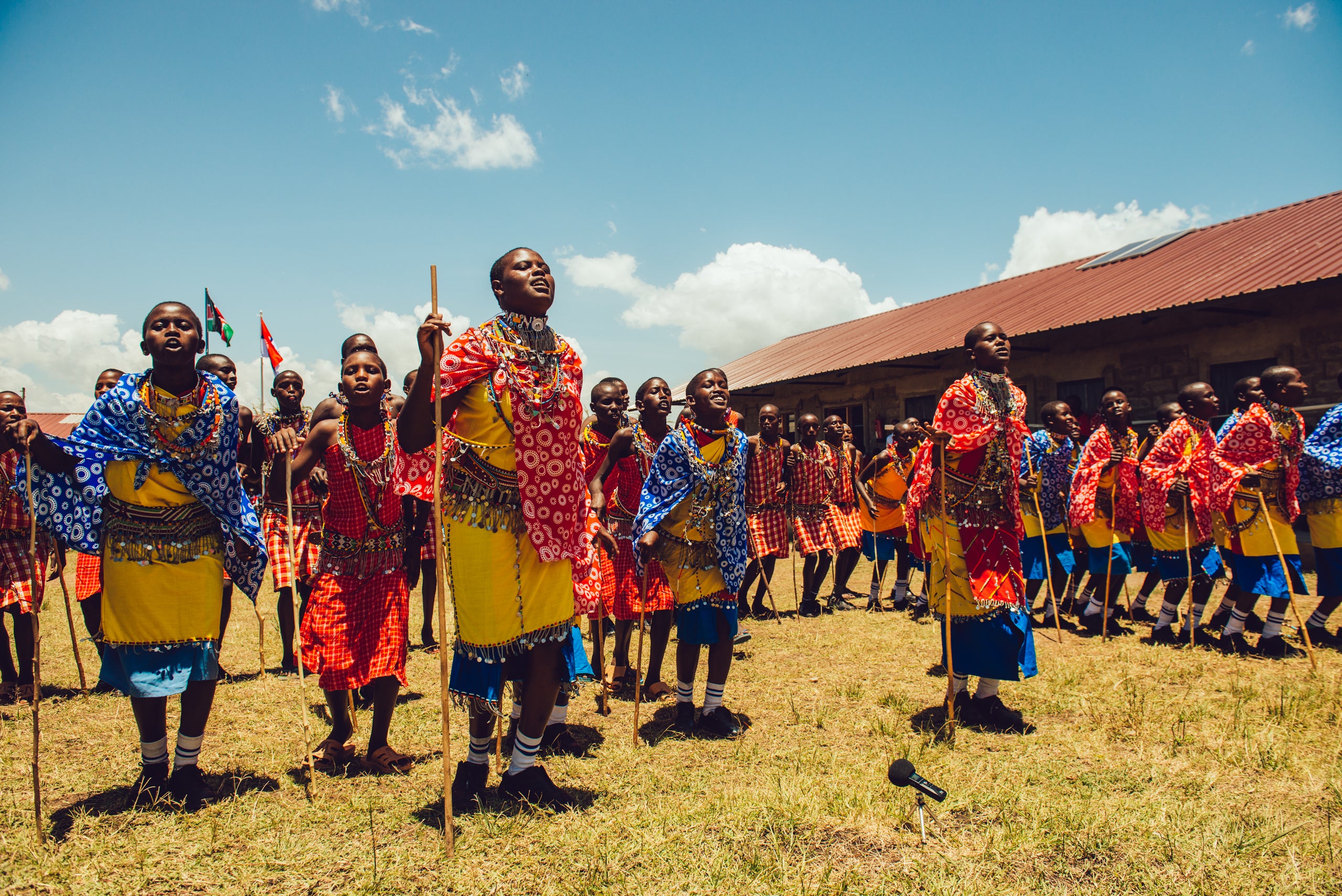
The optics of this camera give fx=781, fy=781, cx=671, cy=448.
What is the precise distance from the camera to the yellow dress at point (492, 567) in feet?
10.4

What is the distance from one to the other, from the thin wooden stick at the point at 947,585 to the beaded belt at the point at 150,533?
375 cm

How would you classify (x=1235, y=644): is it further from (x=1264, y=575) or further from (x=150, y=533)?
(x=150, y=533)

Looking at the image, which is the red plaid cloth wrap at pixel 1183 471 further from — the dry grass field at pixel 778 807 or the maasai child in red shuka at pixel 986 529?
the maasai child in red shuka at pixel 986 529

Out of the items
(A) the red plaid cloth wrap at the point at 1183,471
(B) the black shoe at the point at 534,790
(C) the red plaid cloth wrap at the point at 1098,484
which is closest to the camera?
(B) the black shoe at the point at 534,790

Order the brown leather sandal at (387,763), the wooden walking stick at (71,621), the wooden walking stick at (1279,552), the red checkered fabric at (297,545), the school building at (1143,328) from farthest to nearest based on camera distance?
1. the school building at (1143,328)
2. the wooden walking stick at (1279,552)
3. the red checkered fabric at (297,545)
4. the wooden walking stick at (71,621)
5. the brown leather sandal at (387,763)

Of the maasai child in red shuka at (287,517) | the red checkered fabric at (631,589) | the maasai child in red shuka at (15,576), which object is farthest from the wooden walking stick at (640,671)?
the maasai child in red shuka at (15,576)

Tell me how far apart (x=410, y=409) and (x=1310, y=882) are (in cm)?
362

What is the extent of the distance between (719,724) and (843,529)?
16.3ft

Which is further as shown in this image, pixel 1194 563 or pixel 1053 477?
pixel 1053 477

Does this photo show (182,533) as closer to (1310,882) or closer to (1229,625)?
(1310,882)

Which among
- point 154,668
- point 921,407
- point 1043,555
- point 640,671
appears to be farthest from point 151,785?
point 921,407

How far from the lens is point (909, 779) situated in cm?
284

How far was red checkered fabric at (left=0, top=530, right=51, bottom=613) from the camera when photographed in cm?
529

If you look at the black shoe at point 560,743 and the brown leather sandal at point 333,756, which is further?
the black shoe at point 560,743
